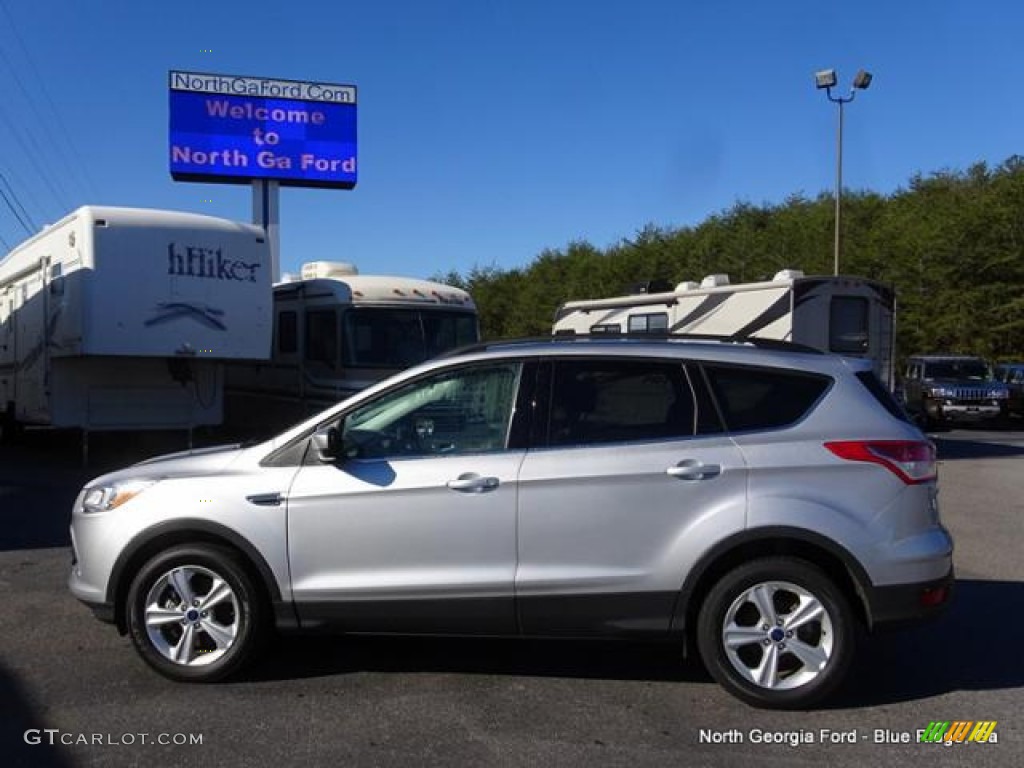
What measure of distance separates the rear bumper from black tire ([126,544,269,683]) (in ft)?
9.82

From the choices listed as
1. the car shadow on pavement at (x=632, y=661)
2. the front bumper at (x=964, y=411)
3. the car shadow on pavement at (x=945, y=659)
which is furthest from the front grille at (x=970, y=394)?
the car shadow on pavement at (x=632, y=661)

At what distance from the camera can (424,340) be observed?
598 inches

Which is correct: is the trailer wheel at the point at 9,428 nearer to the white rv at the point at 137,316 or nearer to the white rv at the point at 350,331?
the white rv at the point at 137,316

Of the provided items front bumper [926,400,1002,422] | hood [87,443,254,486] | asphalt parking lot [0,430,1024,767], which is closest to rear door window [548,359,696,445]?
asphalt parking lot [0,430,1024,767]

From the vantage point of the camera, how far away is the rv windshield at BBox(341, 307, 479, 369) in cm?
1486

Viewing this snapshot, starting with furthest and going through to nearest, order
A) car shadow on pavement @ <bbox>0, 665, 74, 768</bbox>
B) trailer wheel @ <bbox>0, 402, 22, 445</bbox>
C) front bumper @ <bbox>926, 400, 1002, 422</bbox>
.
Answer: front bumper @ <bbox>926, 400, 1002, 422</bbox>, trailer wheel @ <bbox>0, 402, 22, 445</bbox>, car shadow on pavement @ <bbox>0, 665, 74, 768</bbox>

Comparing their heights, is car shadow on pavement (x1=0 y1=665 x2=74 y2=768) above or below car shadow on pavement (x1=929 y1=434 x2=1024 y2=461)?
below

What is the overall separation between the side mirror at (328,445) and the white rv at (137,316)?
8.68 m

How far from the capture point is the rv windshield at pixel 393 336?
585 inches

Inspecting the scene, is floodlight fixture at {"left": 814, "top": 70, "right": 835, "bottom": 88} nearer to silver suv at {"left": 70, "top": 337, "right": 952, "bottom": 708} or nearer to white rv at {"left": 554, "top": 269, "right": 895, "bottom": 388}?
white rv at {"left": 554, "top": 269, "right": 895, "bottom": 388}

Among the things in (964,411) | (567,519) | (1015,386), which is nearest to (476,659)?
(567,519)

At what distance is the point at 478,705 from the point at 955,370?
23.4m

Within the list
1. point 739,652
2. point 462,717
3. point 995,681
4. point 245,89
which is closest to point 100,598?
point 462,717

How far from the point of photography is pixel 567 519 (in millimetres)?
4902
